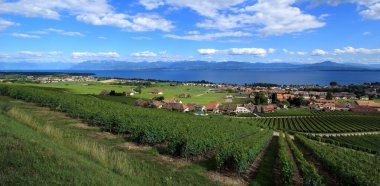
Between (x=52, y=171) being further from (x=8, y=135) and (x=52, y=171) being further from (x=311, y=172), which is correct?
(x=311, y=172)

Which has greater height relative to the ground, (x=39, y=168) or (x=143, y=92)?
(x=39, y=168)

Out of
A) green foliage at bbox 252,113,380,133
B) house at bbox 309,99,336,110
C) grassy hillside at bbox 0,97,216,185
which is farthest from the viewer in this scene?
house at bbox 309,99,336,110

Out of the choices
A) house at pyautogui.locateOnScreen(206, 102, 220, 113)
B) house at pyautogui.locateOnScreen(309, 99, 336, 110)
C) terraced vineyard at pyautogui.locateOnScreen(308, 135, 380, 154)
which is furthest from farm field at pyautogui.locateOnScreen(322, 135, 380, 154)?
house at pyautogui.locateOnScreen(309, 99, 336, 110)

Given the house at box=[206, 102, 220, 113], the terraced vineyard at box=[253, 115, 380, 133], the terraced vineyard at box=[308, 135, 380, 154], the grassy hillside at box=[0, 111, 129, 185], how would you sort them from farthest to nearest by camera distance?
the house at box=[206, 102, 220, 113] → the terraced vineyard at box=[253, 115, 380, 133] → the terraced vineyard at box=[308, 135, 380, 154] → the grassy hillside at box=[0, 111, 129, 185]

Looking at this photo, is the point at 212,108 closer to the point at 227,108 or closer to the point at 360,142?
the point at 227,108

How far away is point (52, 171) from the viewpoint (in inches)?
323

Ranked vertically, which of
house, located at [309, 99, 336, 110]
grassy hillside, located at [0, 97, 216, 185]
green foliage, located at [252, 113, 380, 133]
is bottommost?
green foliage, located at [252, 113, 380, 133]

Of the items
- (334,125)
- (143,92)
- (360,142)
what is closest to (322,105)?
(334,125)

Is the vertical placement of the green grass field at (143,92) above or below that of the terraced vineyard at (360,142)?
above

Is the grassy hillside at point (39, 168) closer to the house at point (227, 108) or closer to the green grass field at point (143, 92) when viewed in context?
the green grass field at point (143, 92)

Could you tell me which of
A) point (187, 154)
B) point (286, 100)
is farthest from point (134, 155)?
point (286, 100)

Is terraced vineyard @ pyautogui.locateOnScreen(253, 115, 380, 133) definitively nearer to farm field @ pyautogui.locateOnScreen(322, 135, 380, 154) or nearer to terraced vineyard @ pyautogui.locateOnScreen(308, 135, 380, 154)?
farm field @ pyautogui.locateOnScreen(322, 135, 380, 154)

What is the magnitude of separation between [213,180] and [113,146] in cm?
679

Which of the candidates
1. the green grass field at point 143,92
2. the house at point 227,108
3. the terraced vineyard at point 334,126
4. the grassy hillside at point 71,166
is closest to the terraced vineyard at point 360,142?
the terraced vineyard at point 334,126
